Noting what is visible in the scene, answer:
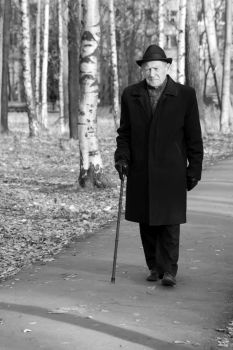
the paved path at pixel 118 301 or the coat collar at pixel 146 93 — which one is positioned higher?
the coat collar at pixel 146 93

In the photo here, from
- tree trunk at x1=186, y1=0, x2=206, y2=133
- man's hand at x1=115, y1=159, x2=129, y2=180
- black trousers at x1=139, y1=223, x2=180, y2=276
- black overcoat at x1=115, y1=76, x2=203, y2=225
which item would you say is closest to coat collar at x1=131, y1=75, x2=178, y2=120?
black overcoat at x1=115, y1=76, x2=203, y2=225

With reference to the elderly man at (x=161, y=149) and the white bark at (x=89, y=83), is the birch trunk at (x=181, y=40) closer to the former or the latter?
the white bark at (x=89, y=83)

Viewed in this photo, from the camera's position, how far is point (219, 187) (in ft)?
46.8

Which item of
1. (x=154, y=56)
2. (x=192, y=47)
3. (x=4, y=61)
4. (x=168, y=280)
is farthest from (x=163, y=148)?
(x=4, y=61)

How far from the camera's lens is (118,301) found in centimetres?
647

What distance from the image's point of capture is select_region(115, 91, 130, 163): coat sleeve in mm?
6938

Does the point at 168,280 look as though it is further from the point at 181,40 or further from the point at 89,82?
the point at 181,40

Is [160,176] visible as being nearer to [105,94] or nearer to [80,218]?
[80,218]

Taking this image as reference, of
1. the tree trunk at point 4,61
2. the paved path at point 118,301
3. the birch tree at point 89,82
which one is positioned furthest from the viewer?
the tree trunk at point 4,61

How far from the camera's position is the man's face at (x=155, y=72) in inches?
266

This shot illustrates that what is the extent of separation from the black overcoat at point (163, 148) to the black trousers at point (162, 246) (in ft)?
0.44

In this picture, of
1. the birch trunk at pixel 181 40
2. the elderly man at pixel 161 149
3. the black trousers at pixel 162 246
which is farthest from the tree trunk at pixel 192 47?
the elderly man at pixel 161 149

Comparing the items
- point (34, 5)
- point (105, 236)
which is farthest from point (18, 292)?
point (34, 5)

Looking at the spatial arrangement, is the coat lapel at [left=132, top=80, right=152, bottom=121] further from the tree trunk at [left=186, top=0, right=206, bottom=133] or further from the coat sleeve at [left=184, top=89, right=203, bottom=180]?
the tree trunk at [left=186, top=0, right=206, bottom=133]
